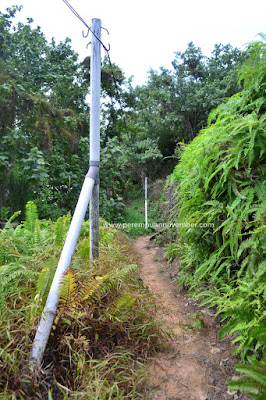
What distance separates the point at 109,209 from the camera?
6539 millimetres

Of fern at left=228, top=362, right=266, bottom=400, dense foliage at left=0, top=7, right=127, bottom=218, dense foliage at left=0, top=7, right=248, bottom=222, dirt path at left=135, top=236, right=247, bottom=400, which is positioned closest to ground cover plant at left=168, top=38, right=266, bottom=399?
fern at left=228, top=362, right=266, bottom=400

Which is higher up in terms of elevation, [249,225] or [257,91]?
[257,91]

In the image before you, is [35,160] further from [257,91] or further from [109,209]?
[257,91]

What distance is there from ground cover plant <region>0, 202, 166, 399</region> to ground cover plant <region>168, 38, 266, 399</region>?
25.4 inches

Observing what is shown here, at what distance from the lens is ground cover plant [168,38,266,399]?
181cm

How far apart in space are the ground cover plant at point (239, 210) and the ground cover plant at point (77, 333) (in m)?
0.65

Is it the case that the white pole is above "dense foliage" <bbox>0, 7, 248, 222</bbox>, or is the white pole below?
below

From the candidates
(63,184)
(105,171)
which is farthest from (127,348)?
(105,171)

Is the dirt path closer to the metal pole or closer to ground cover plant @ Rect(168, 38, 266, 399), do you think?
ground cover plant @ Rect(168, 38, 266, 399)

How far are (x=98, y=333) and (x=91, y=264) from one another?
24.3 inches

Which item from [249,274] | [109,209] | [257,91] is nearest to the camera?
[249,274]

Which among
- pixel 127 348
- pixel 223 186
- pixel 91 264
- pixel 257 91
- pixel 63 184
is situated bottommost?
pixel 127 348

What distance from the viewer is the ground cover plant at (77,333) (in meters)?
1.59

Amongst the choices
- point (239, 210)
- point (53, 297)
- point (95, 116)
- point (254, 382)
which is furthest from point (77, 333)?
point (95, 116)
